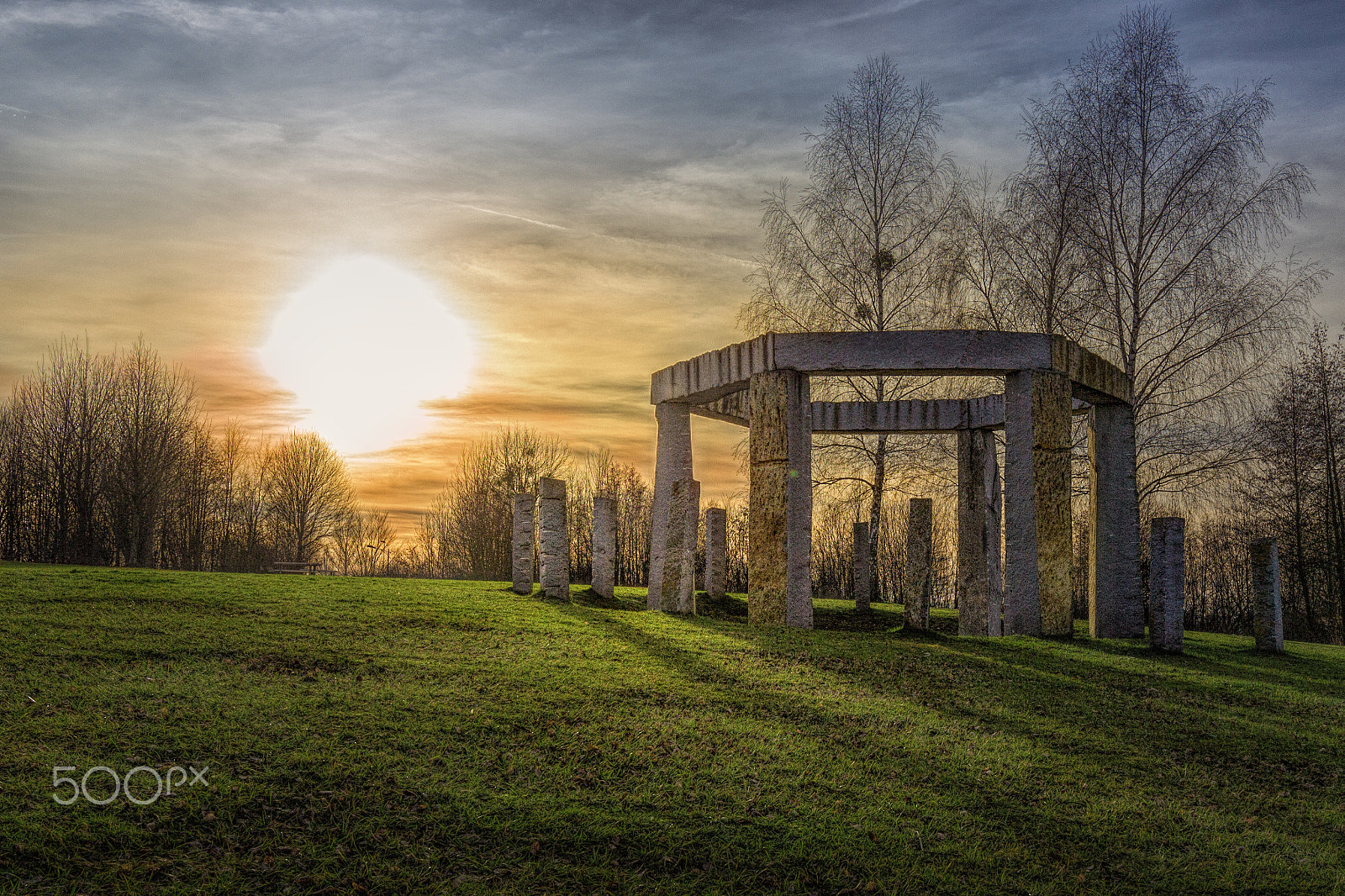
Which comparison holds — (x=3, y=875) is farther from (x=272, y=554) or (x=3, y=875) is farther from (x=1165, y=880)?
(x=272, y=554)

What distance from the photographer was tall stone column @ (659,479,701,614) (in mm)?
15500

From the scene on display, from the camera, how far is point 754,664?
1011 cm

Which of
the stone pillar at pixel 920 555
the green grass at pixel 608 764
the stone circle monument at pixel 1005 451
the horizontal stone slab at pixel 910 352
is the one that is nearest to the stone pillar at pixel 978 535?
the stone circle monument at pixel 1005 451

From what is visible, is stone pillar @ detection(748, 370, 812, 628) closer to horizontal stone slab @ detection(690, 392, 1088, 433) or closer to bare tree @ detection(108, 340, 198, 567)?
horizontal stone slab @ detection(690, 392, 1088, 433)

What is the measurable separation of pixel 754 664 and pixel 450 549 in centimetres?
3061

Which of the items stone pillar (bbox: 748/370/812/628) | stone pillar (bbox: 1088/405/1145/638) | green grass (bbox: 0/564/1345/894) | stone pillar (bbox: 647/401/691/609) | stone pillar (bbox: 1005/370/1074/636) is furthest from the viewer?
stone pillar (bbox: 647/401/691/609)

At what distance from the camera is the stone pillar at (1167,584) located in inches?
523

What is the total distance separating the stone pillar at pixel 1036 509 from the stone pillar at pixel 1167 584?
3.96ft

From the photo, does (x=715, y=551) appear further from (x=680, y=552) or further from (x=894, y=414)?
(x=894, y=414)

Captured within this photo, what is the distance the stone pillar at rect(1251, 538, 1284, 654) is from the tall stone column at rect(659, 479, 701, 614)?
907cm

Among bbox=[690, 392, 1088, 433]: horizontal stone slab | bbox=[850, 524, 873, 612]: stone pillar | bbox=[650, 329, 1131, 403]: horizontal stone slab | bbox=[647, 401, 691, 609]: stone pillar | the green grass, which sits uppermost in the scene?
bbox=[650, 329, 1131, 403]: horizontal stone slab

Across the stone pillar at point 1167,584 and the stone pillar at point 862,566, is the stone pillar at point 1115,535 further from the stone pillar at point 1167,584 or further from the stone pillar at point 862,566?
the stone pillar at point 862,566

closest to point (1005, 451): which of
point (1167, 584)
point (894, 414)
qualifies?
point (1167, 584)

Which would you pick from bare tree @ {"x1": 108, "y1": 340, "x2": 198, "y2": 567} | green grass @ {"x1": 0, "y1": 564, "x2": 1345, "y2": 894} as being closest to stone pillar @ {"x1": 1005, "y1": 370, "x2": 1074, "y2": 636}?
green grass @ {"x1": 0, "y1": 564, "x2": 1345, "y2": 894}
